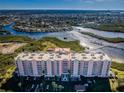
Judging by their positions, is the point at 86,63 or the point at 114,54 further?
the point at 114,54

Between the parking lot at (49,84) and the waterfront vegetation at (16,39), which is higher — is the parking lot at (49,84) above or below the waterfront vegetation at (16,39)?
below

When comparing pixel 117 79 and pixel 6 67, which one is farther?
pixel 6 67

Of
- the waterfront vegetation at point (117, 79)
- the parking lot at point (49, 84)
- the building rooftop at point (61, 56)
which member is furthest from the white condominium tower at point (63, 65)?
the waterfront vegetation at point (117, 79)

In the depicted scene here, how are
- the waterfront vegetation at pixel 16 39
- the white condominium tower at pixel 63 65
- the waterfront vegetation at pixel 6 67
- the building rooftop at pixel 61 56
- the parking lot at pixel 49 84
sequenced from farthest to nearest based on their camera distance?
1. the waterfront vegetation at pixel 16 39
2. the waterfront vegetation at pixel 6 67
3. the building rooftop at pixel 61 56
4. the white condominium tower at pixel 63 65
5. the parking lot at pixel 49 84

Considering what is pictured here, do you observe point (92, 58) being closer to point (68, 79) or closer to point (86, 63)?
point (86, 63)

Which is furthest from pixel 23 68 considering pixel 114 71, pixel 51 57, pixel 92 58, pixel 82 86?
pixel 114 71

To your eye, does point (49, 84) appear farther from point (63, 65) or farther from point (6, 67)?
point (6, 67)

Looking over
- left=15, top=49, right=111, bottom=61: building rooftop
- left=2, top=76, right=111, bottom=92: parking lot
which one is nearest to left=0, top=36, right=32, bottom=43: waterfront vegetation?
left=15, top=49, right=111, bottom=61: building rooftop

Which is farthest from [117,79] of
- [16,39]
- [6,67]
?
[16,39]

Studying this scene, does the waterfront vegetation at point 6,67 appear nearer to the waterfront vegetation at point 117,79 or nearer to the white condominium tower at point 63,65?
the white condominium tower at point 63,65
